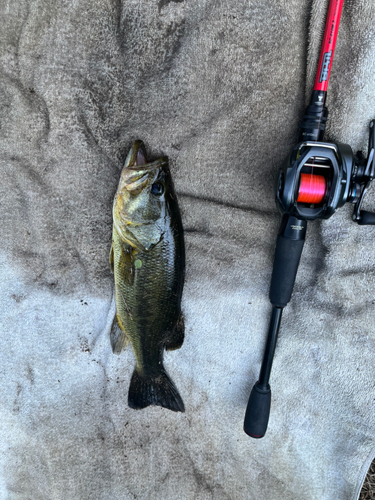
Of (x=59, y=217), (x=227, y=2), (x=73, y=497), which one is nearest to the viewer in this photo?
(x=227, y=2)

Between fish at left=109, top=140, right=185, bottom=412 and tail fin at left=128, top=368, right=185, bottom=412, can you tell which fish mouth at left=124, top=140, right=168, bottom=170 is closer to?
fish at left=109, top=140, right=185, bottom=412

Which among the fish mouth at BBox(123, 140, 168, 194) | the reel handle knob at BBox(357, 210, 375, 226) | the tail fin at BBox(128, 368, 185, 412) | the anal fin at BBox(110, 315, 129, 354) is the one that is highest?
the fish mouth at BBox(123, 140, 168, 194)

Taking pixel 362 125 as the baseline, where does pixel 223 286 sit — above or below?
below

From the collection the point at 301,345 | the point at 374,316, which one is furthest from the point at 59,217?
the point at 374,316

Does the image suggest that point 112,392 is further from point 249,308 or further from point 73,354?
point 249,308

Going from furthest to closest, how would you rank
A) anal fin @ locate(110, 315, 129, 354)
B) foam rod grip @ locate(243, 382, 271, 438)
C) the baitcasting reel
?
anal fin @ locate(110, 315, 129, 354), foam rod grip @ locate(243, 382, 271, 438), the baitcasting reel

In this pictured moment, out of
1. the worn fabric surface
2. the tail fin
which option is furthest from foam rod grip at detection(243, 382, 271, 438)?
the tail fin

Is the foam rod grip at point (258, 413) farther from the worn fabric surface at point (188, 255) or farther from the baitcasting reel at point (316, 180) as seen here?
the baitcasting reel at point (316, 180)
